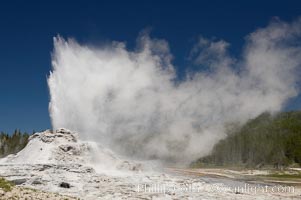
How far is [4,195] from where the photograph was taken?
27781 millimetres

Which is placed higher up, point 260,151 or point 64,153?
point 260,151

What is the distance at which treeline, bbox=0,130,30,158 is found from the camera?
127169mm

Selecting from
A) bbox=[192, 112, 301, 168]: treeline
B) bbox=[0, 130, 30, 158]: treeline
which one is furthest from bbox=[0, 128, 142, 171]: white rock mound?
bbox=[192, 112, 301, 168]: treeline

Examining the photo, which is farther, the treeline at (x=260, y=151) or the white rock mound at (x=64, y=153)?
the treeline at (x=260, y=151)

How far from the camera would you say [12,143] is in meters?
133

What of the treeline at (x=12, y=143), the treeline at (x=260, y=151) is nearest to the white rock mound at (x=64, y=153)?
the treeline at (x=12, y=143)

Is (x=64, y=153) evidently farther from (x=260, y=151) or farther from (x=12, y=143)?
(x=260, y=151)

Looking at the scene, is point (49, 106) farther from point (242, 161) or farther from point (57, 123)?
point (242, 161)

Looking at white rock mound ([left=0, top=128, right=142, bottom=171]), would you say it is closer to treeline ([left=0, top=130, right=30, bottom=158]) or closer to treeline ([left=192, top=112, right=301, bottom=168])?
treeline ([left=0, top=130, right=30, bottom=158])

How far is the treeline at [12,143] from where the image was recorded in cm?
12717

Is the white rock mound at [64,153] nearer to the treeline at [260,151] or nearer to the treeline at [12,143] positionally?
the treeline at [12,143]

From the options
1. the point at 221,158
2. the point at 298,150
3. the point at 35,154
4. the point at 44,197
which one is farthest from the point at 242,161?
the point at 44,197

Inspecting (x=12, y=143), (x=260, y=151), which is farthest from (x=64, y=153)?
(x=260, y=151)

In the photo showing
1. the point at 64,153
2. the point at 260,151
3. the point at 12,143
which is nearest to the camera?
the point at 64,153
